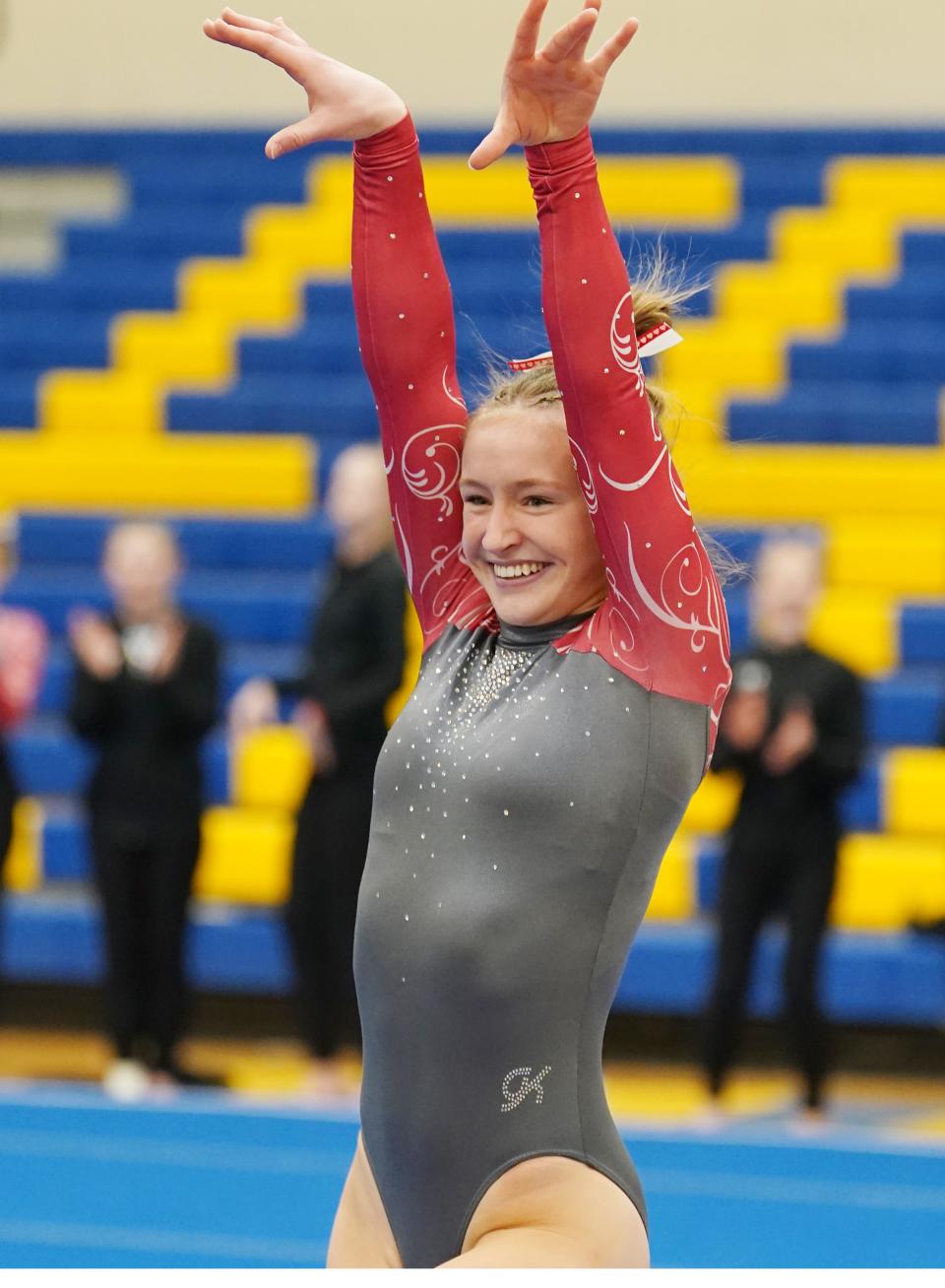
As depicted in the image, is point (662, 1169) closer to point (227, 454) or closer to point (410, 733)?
point (410, 733)

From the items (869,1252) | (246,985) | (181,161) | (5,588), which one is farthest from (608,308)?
(181,161)

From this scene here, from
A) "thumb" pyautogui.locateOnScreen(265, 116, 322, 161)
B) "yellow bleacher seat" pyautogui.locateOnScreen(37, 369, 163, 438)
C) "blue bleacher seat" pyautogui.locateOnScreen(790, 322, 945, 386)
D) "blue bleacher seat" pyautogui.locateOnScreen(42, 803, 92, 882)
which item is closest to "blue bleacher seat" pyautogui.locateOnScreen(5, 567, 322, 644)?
"blue bleacher seat" pyautogui.locateOnScreen(42, 803, 92, 882)

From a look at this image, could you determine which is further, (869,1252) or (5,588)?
(5,588)

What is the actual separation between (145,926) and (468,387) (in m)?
2.11

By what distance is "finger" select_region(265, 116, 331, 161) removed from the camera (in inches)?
74.6

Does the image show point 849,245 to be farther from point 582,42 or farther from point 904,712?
point 582,42

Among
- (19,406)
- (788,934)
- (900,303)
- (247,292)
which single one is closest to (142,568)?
(788,934)

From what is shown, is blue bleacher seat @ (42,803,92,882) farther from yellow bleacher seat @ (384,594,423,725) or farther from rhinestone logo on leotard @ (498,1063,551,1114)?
rhinestone logo on leotard @ (498,1063,551,1114)

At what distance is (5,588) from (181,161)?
337 cm

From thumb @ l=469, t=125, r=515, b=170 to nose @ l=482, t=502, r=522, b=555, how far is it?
34 cm

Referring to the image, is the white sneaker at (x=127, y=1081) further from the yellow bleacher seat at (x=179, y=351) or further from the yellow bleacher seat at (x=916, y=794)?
the yellow bleacher seat at (x=179, y=351)

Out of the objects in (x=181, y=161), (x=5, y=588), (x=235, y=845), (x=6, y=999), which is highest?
(x=181, y=161)

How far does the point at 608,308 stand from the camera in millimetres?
1917

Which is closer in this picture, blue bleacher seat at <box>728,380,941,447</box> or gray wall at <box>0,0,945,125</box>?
blue bleacher seat at <box>728,380,941,447</box>
